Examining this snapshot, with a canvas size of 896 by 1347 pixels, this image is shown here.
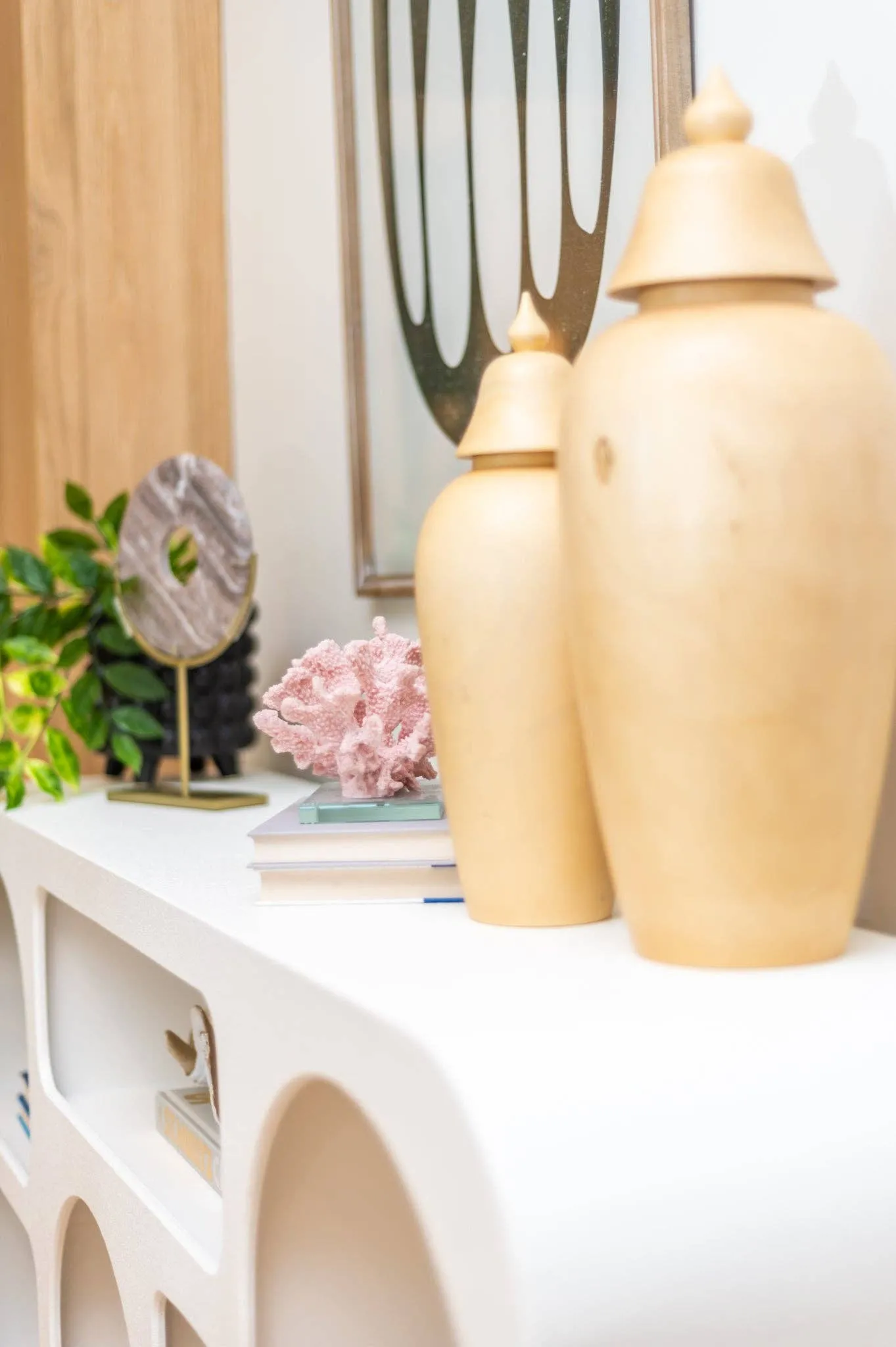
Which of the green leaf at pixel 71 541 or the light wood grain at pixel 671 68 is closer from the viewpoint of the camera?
the light wood grain at pixel 671 68

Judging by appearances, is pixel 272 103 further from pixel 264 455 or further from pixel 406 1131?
pixel 406 1131

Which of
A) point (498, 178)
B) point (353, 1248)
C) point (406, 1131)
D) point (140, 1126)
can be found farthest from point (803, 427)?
point (140, 1126)

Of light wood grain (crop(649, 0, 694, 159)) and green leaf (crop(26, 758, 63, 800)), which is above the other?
light wood grain (crop(649, 0, 694, 159))

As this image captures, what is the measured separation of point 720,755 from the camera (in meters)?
0.61

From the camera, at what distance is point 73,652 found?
5.46 feet

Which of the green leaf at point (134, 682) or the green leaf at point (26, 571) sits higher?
the green leaf at point (26, 571)

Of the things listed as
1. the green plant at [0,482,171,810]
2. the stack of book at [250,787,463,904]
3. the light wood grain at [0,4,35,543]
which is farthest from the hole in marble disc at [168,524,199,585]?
the stack of book at [250,787,463,904]

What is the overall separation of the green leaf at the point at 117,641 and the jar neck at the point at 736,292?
114 centimetres

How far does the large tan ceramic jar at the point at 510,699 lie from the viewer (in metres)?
0.74

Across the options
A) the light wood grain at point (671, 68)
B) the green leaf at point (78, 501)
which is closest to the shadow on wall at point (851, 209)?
the light wood grain at point (671, 68)

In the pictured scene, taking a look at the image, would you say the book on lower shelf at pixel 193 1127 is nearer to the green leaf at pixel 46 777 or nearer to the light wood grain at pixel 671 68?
the green leaf at pixel 46 777

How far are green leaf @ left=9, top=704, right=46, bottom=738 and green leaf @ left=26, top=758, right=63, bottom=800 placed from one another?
2.1 inches

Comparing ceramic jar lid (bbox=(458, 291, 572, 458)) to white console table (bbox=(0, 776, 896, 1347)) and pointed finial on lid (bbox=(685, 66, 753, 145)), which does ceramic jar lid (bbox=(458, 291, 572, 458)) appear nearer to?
pointed finial on lid (bbox=(685, 66, 753, 145))

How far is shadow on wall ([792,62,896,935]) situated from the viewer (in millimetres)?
773
